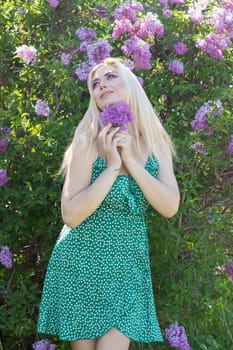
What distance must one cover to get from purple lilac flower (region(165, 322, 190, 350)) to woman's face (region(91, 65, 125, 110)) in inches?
50.2

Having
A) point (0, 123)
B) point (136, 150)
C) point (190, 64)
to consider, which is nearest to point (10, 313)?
point (0, 123)

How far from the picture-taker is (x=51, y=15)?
198 inches

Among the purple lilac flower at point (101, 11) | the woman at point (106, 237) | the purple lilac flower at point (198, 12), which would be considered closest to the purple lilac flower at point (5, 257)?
the woman at point (106, 237)

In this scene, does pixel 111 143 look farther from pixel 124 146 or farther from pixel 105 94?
pixel 105 94

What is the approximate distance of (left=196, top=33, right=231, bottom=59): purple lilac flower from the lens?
4.74 meters

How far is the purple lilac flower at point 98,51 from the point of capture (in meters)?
4.53

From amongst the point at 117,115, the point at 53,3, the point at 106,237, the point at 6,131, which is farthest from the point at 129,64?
the point at 106,237

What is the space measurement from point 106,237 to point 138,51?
1.38 m

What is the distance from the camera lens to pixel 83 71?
15.0ft

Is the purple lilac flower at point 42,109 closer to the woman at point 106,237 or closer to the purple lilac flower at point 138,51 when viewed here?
the purple lilac flower at point 138,51

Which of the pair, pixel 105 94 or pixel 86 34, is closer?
pixel 105 94

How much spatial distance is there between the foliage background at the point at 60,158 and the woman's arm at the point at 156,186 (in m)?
0.75

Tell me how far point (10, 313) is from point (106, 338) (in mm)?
1232

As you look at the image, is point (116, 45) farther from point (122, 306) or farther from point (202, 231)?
point (122, 306)
